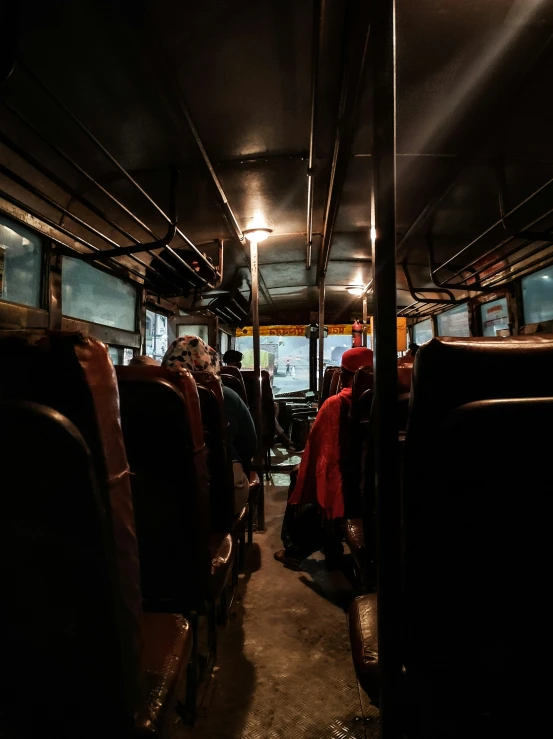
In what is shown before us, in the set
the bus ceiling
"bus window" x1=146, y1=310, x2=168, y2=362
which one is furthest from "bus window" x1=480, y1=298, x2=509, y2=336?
"bus window" x1=146, y1=310, x2=168, y2=362

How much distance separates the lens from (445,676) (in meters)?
0.98

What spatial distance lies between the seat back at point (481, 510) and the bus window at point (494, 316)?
5.24 meters

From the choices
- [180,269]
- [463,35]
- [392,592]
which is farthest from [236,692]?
[180,269]

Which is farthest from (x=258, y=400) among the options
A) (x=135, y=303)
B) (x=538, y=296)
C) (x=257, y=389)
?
(x=538, y=296)

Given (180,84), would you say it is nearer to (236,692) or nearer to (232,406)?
(232,406)

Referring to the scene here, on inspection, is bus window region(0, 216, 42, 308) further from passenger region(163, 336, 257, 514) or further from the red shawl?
the red shawl

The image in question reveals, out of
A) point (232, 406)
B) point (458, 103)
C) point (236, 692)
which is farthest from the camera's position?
point (232, 406)

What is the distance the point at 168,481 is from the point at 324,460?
1.46 m

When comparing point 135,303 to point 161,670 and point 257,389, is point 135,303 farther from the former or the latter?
point 161,670

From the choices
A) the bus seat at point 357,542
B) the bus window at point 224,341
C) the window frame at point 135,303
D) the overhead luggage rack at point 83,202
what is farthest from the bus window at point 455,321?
the window frame at point 135,303

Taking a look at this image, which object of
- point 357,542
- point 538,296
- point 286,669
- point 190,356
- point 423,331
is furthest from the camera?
point 423,331

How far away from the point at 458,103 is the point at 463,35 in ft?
1.75

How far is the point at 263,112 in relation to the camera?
2822 mm

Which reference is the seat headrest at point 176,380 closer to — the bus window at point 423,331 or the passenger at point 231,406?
the passenger at point 231,406
